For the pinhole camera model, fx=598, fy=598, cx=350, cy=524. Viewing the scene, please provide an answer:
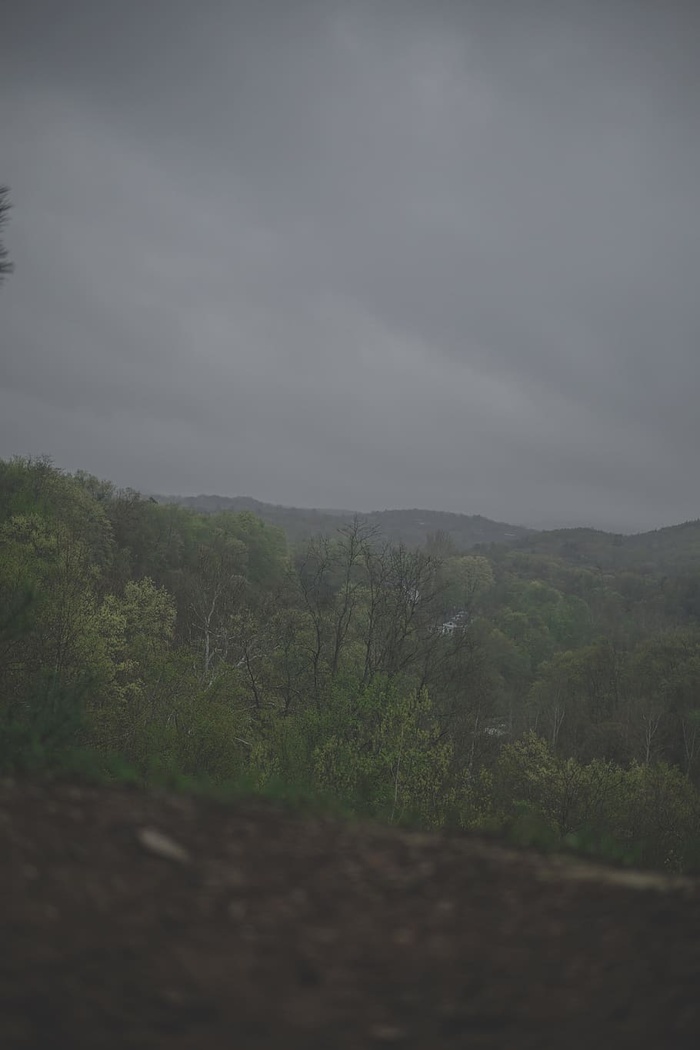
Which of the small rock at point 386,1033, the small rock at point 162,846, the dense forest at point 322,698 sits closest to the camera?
the small rock at point 386,1033

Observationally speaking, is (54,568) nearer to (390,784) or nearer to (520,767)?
(390,784)

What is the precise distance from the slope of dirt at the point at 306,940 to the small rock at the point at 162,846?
0.01 meters

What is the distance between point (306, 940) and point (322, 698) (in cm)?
2102

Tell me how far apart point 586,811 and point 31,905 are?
27.8 metres

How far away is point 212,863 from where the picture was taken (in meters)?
4.08

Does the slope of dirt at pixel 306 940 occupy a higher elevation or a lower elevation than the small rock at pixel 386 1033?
higher

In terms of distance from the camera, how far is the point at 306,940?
3.45 meters

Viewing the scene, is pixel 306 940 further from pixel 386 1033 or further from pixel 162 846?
pixel 162 846

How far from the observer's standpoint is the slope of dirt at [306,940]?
2850 mm

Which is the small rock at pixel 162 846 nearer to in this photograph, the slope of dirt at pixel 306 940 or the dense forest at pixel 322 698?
the slope of dirt at pixel 306 940

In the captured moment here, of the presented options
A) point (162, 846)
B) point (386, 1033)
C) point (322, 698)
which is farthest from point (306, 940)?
point (322, 698)

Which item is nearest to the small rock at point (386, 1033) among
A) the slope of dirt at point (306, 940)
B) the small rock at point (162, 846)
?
the slope of dirt at point (306, 940)

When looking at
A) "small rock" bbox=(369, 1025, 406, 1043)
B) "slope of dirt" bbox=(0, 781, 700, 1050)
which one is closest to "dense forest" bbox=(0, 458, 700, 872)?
"slope of dirt" bbox=(0, 781, 700, 1050)

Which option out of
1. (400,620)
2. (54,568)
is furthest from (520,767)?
(54,568)
